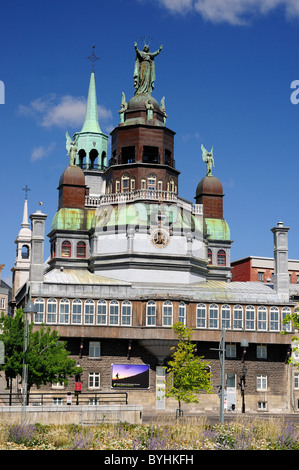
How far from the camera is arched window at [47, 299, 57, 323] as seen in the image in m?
75.9

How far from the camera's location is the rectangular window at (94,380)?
76.5 metres

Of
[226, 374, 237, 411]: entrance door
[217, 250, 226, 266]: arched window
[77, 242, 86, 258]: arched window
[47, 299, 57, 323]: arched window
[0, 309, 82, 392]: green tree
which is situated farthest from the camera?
[217, 250, 226, 266]: arched window

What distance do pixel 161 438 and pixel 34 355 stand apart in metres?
26.4

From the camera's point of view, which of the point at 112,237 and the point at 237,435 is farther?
the point at 112,237

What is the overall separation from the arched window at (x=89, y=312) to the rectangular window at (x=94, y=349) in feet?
6.73

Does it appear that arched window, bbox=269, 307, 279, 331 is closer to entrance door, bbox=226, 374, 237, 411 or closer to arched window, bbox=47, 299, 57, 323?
entrance door, bbox=226, 374, 237, 411

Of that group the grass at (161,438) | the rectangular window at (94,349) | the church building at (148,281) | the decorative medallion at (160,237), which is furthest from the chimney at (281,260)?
the grass at (161,438)

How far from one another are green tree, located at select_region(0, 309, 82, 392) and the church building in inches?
363

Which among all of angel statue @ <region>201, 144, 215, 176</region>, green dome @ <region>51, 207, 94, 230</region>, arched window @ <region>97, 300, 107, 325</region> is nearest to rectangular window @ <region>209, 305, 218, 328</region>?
arched window @ <region>97, 300, 107, 325</region>

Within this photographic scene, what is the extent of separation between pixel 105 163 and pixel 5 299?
3507cm

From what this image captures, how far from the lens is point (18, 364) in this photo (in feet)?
208
